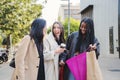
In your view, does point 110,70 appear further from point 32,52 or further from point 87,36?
point 32,52

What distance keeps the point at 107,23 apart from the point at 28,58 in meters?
43.5

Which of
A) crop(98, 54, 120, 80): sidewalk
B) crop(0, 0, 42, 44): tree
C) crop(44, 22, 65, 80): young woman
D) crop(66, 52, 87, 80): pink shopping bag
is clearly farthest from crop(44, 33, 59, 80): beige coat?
crop(0, 0, 42, 44): tree

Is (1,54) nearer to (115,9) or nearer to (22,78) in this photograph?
(115,9)

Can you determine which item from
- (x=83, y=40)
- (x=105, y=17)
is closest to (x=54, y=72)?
(x=83, y=40)

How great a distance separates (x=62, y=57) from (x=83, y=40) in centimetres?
42

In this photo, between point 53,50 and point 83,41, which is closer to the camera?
point 83,41

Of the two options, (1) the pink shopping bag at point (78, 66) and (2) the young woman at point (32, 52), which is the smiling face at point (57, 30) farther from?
(2) the young woman at point (32, 52)

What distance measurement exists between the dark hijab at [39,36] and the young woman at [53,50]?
0.37 meters

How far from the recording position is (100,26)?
54094 mm

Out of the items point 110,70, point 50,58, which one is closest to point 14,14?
point 110,70

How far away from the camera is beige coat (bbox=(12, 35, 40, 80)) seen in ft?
20.3

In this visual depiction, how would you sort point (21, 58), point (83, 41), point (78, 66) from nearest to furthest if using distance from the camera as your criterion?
point (21, 58) → point (78, 66) → point (83, 41)

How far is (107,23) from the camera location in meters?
49.5

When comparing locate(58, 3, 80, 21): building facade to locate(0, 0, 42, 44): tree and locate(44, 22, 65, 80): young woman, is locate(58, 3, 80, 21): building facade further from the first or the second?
locate(44, 22, 65, 80): young woman
